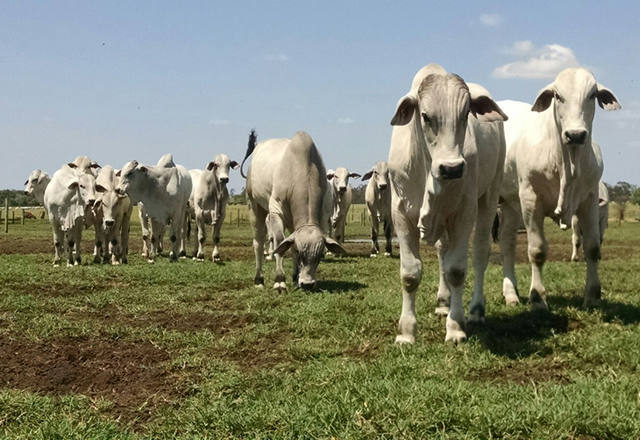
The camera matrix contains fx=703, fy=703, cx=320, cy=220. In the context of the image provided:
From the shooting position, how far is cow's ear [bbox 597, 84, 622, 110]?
23.6 feet

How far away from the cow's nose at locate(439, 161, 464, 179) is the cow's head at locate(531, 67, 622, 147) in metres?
1.78

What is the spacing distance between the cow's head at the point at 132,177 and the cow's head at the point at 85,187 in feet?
2.91

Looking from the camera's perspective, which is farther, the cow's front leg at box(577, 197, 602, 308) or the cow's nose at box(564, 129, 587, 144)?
the cow's front leg at box(577, 197, 602, 308)

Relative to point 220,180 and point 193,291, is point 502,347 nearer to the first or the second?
point 193,291

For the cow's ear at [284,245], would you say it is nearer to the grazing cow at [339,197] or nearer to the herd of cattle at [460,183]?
the herd of cattle at [460,183]

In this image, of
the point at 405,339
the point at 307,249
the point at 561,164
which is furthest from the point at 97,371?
the point at 561,164

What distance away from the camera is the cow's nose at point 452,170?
5.39m

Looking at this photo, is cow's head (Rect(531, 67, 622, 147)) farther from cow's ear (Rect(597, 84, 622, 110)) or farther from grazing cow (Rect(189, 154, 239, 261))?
grazing cow (Rect(189, 154, 239, 261))

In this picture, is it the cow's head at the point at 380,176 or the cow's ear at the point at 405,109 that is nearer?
the cow's ear at the point at 405,109

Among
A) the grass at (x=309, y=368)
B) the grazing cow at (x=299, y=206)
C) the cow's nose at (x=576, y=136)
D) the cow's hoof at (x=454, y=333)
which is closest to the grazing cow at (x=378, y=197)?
the grazing cow at (x=299, y=206)

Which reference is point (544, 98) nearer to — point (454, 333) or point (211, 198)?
point (454, 333)

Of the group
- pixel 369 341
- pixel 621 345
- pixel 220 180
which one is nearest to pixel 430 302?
pixel 369 341

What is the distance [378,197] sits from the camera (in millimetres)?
20469

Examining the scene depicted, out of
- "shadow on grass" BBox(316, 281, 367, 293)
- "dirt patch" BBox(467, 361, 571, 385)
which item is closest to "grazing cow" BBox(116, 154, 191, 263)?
"shadow on grass" BBox(316, 281, 367, 293)
